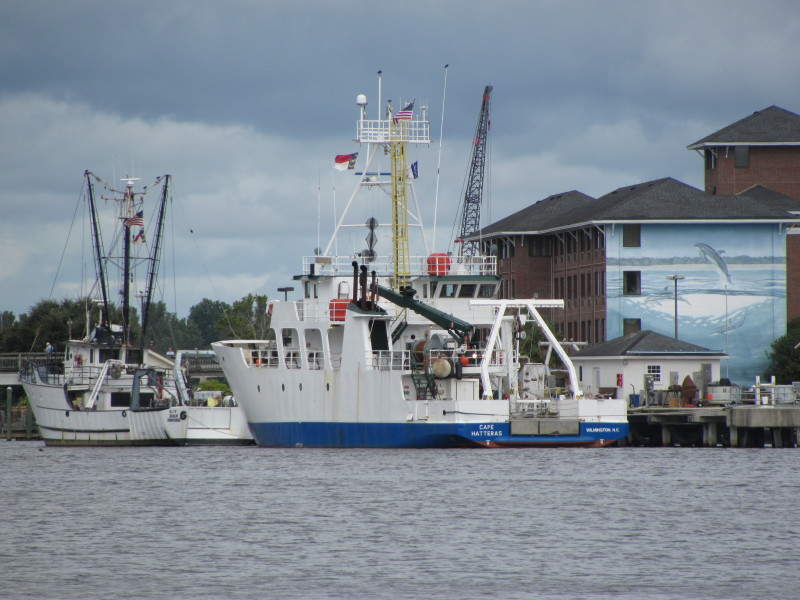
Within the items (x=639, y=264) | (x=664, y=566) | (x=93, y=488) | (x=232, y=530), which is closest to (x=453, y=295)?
(x=93, y=488)

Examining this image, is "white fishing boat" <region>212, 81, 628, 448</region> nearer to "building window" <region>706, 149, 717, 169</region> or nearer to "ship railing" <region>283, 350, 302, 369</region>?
"ship railing" <region>283, 350, 302, 369</region>

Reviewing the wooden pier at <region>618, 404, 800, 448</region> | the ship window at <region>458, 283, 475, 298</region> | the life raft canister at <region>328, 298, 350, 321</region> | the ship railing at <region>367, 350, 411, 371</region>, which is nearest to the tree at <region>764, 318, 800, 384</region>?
the wooden pier at <region>618, 404, 800, 448</region>

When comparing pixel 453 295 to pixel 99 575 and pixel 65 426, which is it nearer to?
pixel 65 426

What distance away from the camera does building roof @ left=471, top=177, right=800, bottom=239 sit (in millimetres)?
98312

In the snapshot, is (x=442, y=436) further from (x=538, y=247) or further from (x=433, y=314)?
(x=538, y=247)

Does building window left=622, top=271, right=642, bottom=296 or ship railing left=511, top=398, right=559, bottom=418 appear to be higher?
building window left=622, top=271, right=642, bottom=296

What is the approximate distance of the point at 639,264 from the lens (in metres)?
98.4

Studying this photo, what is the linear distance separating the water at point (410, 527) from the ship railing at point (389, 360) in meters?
3.23

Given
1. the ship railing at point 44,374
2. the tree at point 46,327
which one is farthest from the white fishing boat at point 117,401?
the tree at point 46,327

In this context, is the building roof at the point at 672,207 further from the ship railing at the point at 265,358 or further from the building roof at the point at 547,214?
the ship railing at the point at 265,358

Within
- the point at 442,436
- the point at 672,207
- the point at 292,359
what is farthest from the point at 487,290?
the point at 672,207

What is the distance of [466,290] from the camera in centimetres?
6219

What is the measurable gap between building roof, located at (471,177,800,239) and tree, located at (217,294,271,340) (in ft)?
60.6

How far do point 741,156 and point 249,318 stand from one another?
121ft
